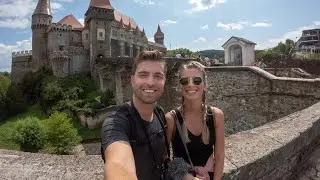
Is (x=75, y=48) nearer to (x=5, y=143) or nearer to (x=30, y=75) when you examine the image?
(x=30, y=75)

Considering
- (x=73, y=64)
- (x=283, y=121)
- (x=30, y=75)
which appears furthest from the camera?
(x=30, y=75)

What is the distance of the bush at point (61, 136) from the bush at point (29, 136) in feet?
3.46

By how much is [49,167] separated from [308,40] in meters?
98.4

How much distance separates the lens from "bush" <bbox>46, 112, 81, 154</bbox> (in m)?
30.6

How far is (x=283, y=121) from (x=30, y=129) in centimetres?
3077

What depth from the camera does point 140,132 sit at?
212cm

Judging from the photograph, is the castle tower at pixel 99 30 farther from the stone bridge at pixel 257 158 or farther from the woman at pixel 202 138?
the woman at pixel 202 138

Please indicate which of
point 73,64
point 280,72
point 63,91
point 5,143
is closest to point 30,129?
point 5,143

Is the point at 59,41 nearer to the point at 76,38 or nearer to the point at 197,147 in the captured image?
the point at 76,38

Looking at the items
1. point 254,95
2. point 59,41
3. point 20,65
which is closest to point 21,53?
point 20,65

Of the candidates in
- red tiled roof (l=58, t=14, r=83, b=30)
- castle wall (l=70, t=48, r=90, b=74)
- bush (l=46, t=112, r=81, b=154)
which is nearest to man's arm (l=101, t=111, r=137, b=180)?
bush (l=46, t=112, r=81, b=154)

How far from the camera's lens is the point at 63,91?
45.2m

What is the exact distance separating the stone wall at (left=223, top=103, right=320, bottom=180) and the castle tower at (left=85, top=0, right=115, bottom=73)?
47294 millimetres

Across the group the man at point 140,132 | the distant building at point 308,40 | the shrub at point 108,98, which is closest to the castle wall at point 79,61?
the shrub at point 108,98
